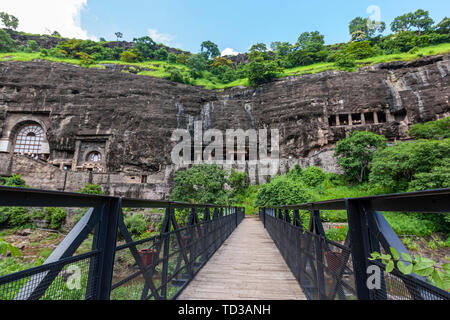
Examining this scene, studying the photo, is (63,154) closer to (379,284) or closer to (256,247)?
(256,247)

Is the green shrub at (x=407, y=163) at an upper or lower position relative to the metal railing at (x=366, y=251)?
upper

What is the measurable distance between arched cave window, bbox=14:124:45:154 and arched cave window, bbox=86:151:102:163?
873 centimetres

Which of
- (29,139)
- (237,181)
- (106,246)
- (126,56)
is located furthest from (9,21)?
(106,246)

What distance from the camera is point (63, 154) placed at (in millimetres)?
28984

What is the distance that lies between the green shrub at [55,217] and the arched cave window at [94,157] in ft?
44.0

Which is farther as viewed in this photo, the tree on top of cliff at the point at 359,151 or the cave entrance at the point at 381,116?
the cave entrance at the point at 381,116

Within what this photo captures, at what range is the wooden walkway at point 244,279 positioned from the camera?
9.45ft

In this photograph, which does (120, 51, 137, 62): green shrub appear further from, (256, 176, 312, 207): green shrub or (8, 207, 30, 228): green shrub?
(256, 176, 312, 207): green shrub

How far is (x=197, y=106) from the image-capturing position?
101ft

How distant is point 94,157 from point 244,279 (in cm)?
3111

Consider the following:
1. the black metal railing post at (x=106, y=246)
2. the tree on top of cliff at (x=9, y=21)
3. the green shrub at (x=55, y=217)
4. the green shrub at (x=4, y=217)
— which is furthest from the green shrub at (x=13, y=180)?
the tree on top of cliff at (x=9, y=21)

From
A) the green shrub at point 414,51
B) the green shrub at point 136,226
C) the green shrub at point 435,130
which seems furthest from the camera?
the green shrub at point 414,51

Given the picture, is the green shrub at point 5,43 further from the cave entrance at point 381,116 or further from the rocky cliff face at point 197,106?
the cave entrance at point 381,116

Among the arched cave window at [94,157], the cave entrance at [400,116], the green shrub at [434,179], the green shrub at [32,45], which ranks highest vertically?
the green shrub at [32,45]
